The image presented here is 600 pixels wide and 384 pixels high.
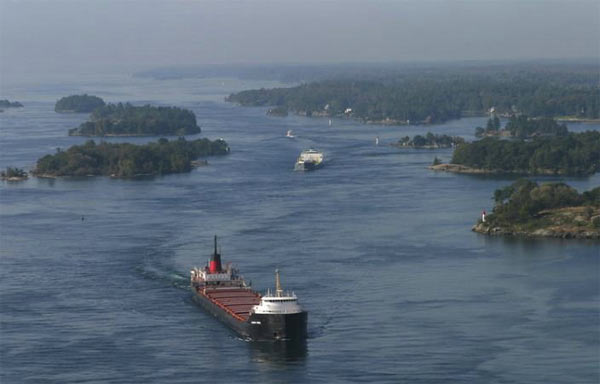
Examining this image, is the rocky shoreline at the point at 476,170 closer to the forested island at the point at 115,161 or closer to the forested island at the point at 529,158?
the forested island at the point at 529,158

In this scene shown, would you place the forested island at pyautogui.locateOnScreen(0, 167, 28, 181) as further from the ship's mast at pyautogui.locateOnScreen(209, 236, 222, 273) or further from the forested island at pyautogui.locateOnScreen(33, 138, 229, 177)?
the ship's mast at pyautogui.locateOnScreen(209, 236, 222, 273)

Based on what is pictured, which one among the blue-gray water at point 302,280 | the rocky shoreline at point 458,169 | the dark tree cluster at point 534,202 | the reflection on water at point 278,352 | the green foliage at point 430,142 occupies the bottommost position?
the reflection on water at point 278,352

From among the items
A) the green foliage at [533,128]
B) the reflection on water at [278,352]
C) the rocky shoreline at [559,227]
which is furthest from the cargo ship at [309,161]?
the reflection on water at [278,352]

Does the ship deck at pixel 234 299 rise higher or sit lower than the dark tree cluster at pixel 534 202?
lower

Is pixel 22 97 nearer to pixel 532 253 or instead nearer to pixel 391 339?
pixel 532 253

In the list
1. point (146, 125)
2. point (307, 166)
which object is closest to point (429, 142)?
point (307, 166)

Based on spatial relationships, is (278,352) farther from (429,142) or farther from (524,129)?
(524,129)
